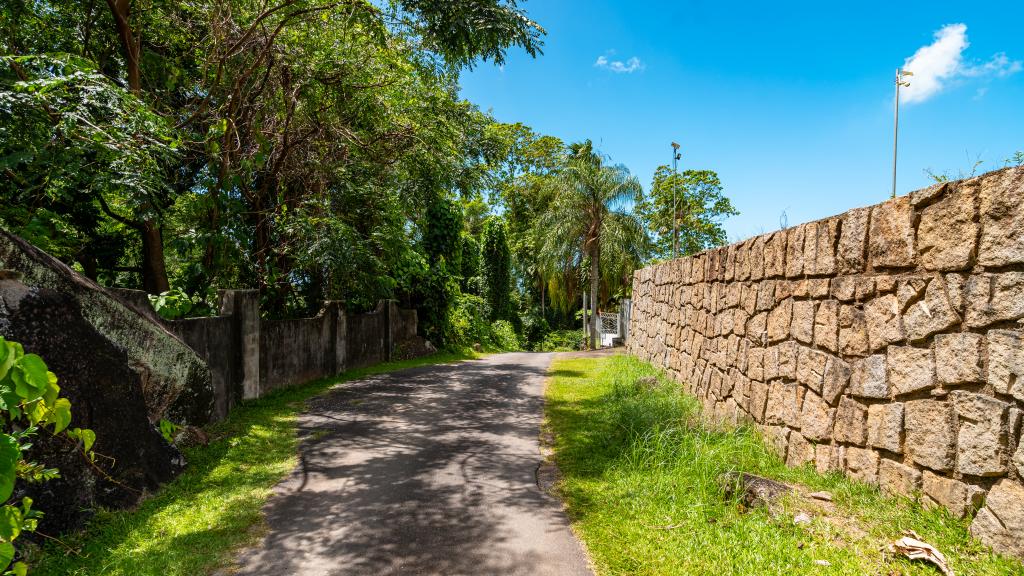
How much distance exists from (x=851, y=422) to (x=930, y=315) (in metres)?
1.03

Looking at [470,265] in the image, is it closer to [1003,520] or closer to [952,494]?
[952,494]

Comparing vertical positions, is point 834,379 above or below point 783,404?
above

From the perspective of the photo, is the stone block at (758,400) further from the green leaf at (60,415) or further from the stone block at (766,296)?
the green leaf at (60,415)

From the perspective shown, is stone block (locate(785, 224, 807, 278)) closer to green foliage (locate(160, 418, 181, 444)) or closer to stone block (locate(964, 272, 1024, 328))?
stone block (locate(964, 272, 1024, 328))

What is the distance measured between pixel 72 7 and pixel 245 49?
279 centimetres

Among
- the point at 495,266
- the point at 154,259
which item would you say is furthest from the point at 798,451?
the point at 495,266

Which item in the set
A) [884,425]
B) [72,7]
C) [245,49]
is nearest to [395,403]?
[245,49]

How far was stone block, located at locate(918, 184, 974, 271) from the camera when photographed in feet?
10.3

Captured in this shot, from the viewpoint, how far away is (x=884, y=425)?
366 cm

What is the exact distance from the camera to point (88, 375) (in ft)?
13.7

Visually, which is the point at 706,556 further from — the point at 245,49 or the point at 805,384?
the point at 245,49

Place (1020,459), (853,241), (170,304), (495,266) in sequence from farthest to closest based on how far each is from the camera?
(495,266) < (170,304) < (853,241) < (1020,459)

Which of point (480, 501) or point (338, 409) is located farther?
point (338, 409)

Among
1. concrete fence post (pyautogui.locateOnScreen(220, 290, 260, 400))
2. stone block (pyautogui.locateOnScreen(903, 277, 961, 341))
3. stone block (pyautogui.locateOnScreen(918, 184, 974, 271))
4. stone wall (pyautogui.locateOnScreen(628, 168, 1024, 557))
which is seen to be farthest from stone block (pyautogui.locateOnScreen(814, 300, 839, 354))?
concrete fence post (pyautogui.locateOnScreen(220, 290, 260, 400))
